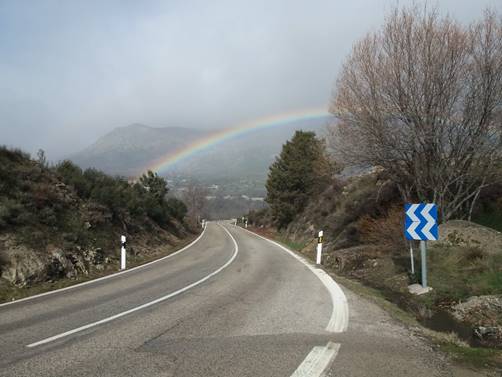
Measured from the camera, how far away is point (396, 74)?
1400cm

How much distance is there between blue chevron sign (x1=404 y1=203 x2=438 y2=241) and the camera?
358 inches

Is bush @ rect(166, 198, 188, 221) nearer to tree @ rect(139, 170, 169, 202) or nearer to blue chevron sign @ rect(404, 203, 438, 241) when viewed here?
tree @ rect(139, 170, 169, 202)

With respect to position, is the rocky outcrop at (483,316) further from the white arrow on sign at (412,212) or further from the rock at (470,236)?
the rock at (470,236)

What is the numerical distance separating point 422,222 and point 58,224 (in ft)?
38.9

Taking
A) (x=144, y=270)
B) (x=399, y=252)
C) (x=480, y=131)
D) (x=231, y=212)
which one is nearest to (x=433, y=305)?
(x=399, y=252)

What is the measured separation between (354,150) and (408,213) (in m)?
6.49

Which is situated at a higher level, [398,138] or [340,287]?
[398,138]

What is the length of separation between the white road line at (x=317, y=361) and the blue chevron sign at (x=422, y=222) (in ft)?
16.4

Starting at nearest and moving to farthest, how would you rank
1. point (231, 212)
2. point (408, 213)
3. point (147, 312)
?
point (147, 312)
point (408, 213)
point (231, 212)

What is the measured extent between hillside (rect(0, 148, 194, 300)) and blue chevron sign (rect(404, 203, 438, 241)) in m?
9.60

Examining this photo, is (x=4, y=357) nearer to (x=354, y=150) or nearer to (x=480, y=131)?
(x=354, y=150)

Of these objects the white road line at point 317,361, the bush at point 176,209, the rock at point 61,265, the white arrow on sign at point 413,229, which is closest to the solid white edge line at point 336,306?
the white road line at point 317,361

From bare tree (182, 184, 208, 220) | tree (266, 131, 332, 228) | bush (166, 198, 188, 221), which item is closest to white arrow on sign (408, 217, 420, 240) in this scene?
bush (166, 198, 188, 221)

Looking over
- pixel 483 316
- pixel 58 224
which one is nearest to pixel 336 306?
pixel 483 316
